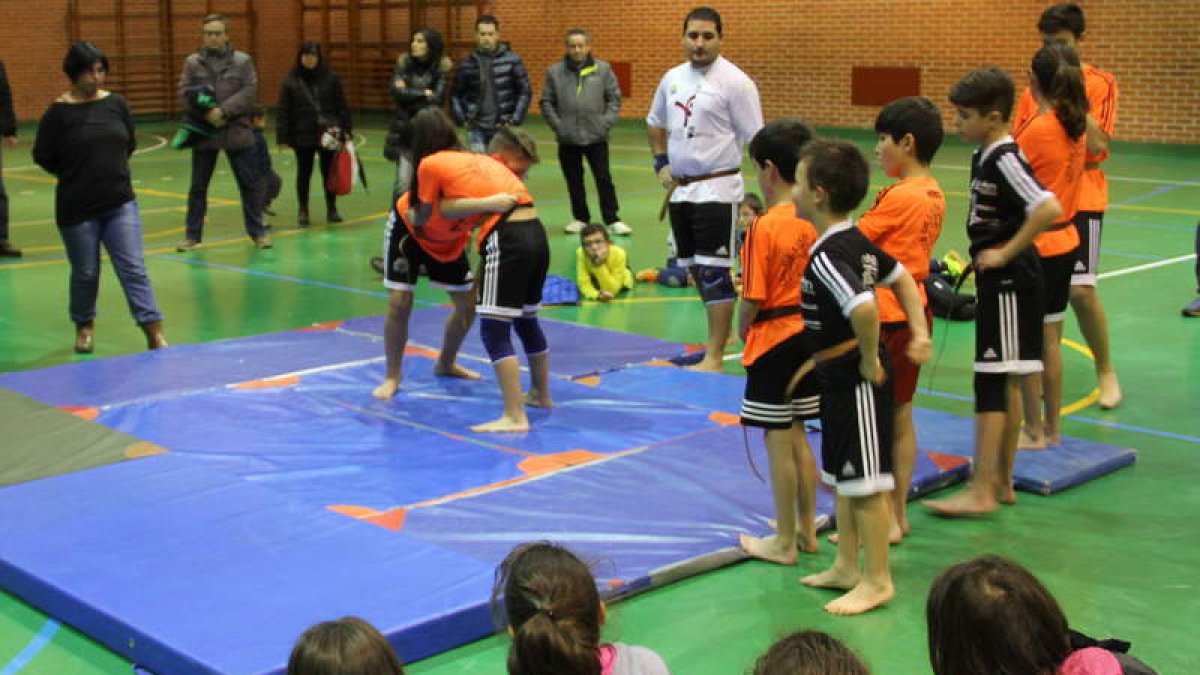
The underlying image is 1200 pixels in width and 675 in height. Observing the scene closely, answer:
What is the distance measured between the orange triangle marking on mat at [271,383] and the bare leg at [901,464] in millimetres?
3312

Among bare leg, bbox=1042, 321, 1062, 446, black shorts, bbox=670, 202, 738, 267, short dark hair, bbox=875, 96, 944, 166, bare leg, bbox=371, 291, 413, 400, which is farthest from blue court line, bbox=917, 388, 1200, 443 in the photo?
bare leg, bbox=371, 291, 413, 400

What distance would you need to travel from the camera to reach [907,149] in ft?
16.4

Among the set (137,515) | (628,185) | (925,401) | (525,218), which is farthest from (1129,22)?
(137,515)

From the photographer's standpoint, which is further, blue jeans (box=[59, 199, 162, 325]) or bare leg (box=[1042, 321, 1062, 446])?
blue jeans (box=[59, 199, 162, 325])

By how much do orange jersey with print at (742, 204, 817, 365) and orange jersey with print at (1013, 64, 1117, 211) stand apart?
1.84m

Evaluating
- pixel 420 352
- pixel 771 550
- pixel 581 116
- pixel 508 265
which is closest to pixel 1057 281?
pixel 771 550

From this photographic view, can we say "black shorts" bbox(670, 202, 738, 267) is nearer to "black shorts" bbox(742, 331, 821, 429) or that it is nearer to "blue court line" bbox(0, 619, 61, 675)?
"black shorts" bbox(742, 331, 821, 429)

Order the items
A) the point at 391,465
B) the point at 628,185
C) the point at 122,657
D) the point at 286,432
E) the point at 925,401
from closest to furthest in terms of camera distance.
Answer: the point at 122,657
the point at 391,465
the point at 286,432
the point at 925,401
the point at 628,185

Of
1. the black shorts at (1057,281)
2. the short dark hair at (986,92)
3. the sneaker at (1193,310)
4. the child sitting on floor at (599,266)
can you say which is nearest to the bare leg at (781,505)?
the short dark hair at (986,92)

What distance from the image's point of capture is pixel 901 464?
5.23m

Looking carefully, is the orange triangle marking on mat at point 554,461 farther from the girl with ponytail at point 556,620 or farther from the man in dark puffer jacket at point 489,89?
the man in dark puffer jacket at point 489,89

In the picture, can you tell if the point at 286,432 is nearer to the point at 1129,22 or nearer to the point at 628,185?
the point at 628,185

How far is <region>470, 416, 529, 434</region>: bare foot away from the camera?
6535 millimetres

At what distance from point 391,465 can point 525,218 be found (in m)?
1.31
